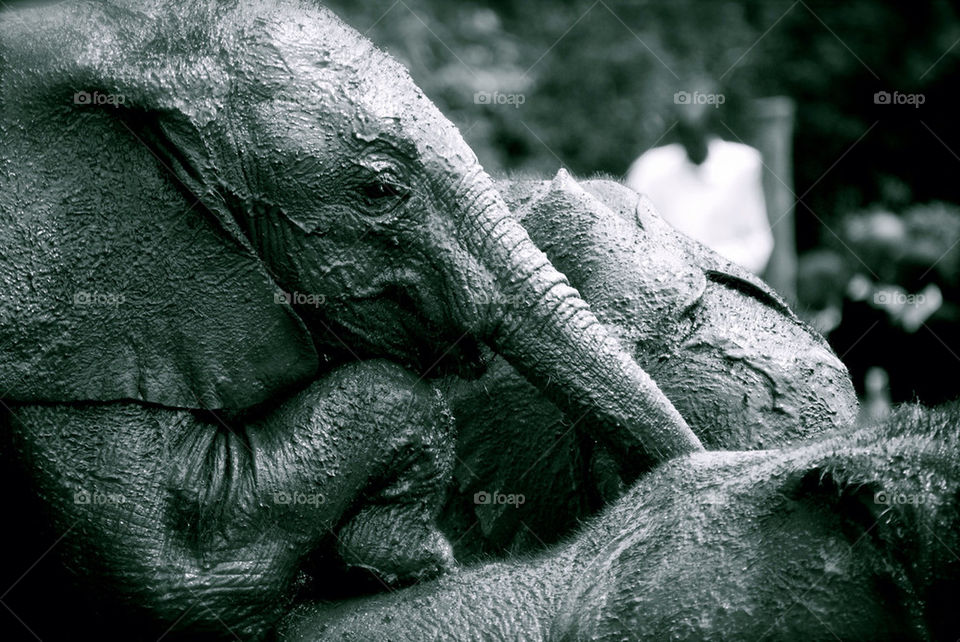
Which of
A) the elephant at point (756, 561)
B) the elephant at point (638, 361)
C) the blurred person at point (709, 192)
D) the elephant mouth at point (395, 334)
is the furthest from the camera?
the blurred person at point (709, 192)

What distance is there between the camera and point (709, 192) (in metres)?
7.91

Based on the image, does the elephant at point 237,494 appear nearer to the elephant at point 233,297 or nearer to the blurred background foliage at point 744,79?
the elephant at point 233,297

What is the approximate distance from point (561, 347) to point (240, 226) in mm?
634

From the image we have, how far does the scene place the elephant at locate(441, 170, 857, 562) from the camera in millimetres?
3012

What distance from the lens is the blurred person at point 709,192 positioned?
7.88 meters

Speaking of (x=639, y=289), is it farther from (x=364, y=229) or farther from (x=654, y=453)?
(x=364, y=229)

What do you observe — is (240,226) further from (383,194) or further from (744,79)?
(744,79)

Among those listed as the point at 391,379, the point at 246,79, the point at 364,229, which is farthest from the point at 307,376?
the point at 246,79

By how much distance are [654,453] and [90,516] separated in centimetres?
104

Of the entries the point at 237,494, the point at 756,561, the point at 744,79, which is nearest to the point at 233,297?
the point at 237,494

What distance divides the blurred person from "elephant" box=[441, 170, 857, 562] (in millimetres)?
4686

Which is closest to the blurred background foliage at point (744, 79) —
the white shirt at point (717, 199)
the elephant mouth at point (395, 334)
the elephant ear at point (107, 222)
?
the white shirt at point (717, 199)

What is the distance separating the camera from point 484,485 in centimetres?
306

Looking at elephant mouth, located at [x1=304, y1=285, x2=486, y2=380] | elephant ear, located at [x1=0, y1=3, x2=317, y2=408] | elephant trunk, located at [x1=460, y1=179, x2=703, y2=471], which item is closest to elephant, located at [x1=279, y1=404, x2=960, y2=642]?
elephant trunk, located at [x1=460, y1=179, x2=703, y2=471]
